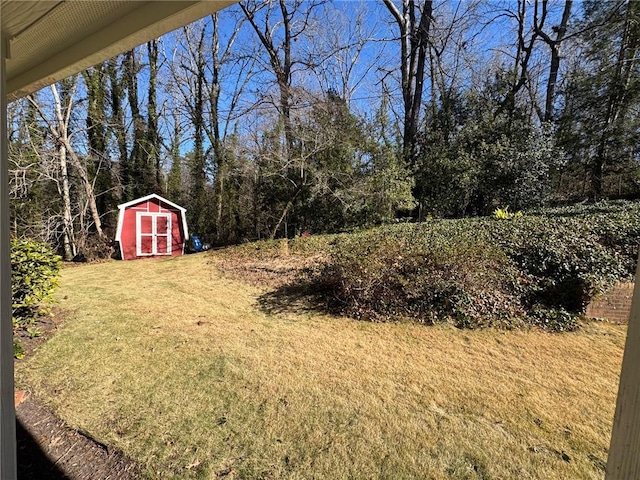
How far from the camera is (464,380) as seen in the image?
3053 mm

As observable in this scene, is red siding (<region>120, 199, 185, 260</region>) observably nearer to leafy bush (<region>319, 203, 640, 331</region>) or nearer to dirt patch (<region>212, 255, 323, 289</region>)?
dirt patch (<region>212, 255, 323, 289</region>)

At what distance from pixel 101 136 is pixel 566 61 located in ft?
61.8

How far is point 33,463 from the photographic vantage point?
2.03 meters

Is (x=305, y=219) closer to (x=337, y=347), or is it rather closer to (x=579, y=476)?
(x=337, y=347)

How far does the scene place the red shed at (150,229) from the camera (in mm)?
10477

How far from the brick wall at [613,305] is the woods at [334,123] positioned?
21.0 feet

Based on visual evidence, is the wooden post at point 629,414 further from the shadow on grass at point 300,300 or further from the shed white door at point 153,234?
the shed white door at point 153,234

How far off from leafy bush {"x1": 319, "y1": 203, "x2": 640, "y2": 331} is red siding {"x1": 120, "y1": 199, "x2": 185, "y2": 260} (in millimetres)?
8479

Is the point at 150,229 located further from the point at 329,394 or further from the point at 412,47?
the point at 412,47

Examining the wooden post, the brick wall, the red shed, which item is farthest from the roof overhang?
the red shed

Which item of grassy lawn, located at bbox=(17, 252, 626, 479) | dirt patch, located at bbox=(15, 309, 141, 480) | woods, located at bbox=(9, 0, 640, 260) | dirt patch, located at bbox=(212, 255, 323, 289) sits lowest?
dirt patch, located at bbox=(15, 309, 141, 480)

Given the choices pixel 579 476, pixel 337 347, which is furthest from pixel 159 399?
pixel 579 476

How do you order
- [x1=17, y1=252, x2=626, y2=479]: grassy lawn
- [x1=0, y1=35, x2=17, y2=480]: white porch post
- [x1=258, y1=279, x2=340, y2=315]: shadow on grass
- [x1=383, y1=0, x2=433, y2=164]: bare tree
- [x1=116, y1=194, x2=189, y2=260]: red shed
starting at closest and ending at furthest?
1. [x1=0, y1=35, x2=17, y2=480]: white porch post
2. [x1=17, y1=252, x2=626, y2=479]: grassy lawn
3. [x1=258, y1=279, x2=340, y2=315]: shadow on grass
4. [x1=116, y1=194, x2=189, y2=260]: red shed
5. [x1=383, y1=0, x2=433, y2=164]: bare tree

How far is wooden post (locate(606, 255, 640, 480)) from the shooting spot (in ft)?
1.85
